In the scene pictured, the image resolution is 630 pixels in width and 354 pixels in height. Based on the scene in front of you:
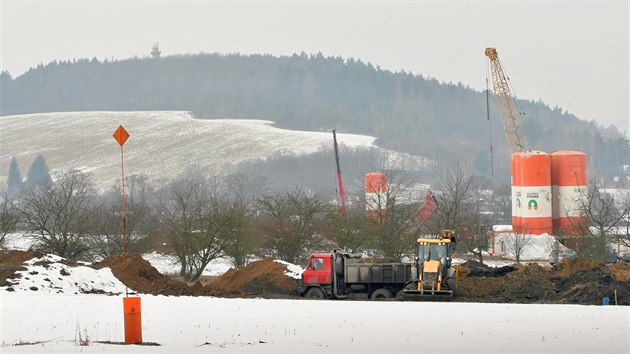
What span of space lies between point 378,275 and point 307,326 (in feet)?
68.3

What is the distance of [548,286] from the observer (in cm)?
4469

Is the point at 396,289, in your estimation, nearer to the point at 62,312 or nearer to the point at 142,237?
the point at 62,312

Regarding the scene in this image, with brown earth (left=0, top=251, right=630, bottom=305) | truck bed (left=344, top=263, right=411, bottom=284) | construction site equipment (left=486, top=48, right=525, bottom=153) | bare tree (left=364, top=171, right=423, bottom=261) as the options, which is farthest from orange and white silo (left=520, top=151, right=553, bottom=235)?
truck bed (left=344, top=263, right=411, bottom=284)

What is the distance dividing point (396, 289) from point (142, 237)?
83.8ft

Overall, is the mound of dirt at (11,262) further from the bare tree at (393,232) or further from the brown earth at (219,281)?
the bare tree at (393,232)

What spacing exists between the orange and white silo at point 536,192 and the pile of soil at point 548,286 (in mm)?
56452

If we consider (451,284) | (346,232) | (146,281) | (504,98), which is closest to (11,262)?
(146,281)

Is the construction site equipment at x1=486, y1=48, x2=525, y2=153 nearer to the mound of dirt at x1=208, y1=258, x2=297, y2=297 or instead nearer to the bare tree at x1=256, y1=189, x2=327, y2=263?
the bare tree at x1=256, y1=189, x2=327, y2=263

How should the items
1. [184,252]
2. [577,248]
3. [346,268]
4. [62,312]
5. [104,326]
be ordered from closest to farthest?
[104,326]
[62,312]
[346,268]
[184,252]
[577,248]

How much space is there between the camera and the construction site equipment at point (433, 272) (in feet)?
141

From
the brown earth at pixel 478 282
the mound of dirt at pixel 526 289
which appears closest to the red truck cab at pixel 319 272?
the brown earth at pixel 478 282

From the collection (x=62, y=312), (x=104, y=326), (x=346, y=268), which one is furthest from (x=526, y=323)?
(x=346, y=268)

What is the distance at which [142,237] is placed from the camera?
68.2 m

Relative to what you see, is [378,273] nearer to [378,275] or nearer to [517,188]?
[378,275]
